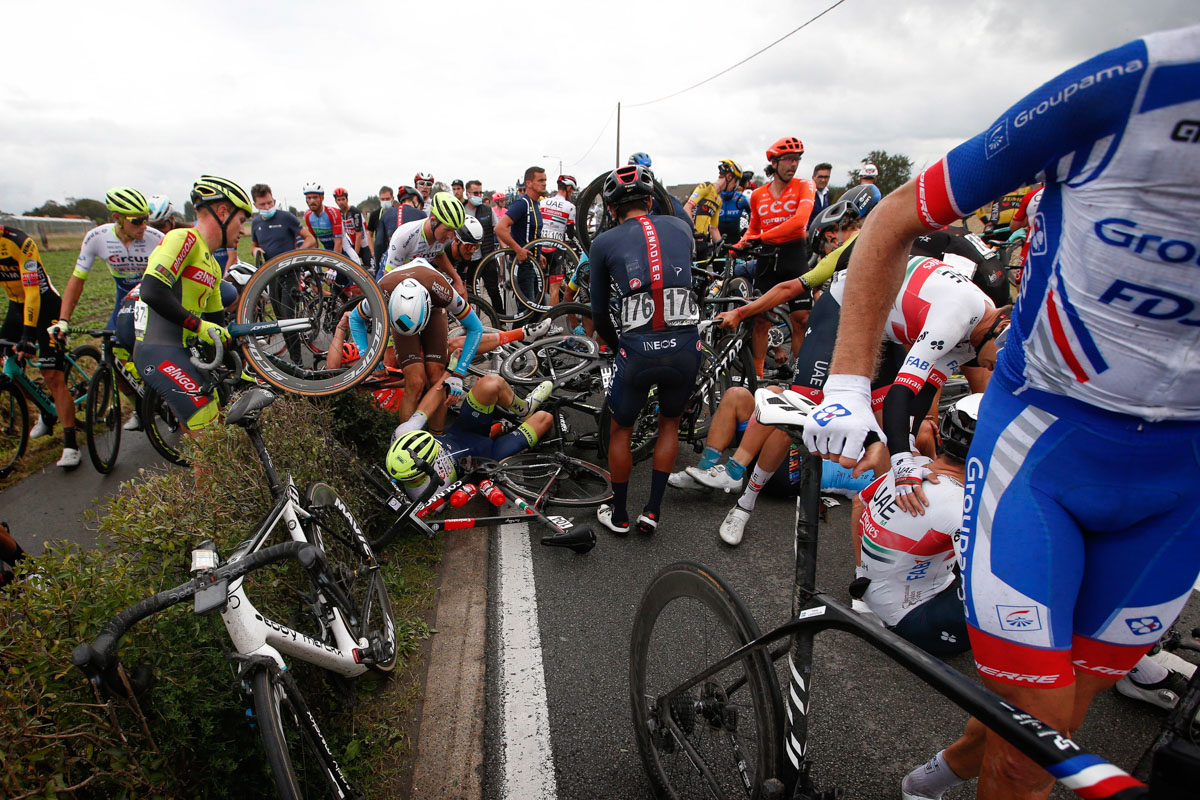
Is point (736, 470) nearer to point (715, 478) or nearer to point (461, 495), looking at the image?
point (715, 478)

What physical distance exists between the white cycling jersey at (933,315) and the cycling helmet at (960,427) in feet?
1.44

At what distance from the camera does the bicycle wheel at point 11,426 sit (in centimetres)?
493

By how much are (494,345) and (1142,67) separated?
464 centimetres

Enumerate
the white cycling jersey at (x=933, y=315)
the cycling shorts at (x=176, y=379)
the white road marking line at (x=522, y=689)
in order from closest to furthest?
the white road marking line at (x=522, y=689), the white cycling jersey at (x=933, y=315), the cycling shorts at (x=176, y=379)

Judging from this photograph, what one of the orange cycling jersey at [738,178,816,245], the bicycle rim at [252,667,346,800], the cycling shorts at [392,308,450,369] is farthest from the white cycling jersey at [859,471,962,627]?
the orange cycling jersey at [738,178,816,245]

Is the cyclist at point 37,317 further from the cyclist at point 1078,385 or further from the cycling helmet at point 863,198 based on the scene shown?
the cycling helmet at point 863,198

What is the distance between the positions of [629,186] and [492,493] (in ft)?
7.24

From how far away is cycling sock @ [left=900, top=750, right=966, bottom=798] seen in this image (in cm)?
187

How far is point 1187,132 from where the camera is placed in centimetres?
93

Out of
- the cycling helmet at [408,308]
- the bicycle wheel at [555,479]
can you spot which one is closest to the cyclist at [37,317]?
Result: the cycling helmet at [408,308]

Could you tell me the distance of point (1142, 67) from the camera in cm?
96

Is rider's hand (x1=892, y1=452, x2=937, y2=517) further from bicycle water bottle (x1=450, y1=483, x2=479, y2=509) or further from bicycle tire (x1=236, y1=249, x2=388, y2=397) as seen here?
bicycle tire (x1=236, y1=249, x2=388, y2=397)

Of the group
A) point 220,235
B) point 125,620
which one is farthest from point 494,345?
point 125,620

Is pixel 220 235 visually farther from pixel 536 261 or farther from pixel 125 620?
pixel 536 261
